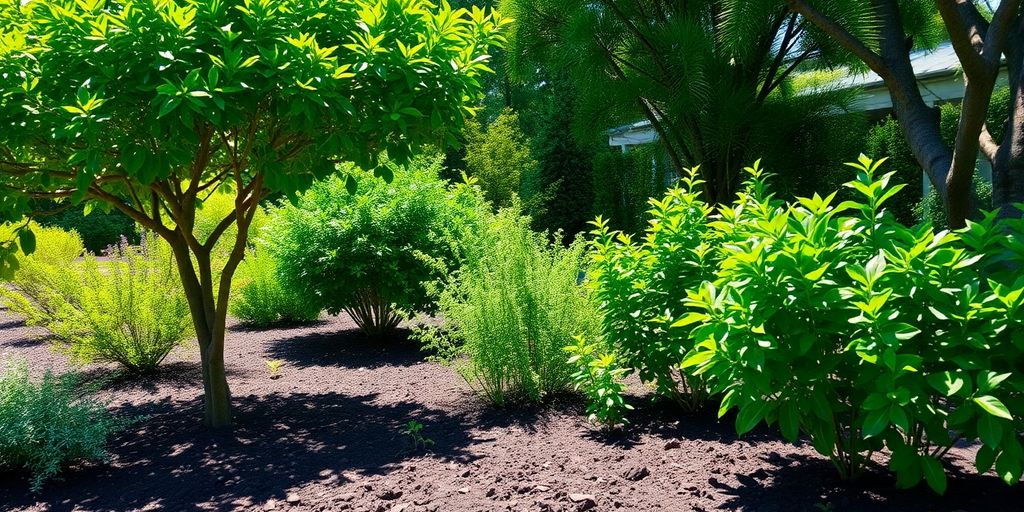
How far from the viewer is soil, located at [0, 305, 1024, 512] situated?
287 cm

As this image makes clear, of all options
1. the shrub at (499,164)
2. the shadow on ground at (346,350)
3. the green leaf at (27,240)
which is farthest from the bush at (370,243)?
the shrub at (499,164)

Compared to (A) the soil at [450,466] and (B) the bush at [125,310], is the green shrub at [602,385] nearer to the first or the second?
(A) the soil at [450,466]

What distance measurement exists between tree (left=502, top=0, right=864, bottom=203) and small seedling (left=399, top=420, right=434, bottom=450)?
16.8 feet

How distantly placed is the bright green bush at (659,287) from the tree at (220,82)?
123cm

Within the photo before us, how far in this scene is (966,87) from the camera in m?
3.37

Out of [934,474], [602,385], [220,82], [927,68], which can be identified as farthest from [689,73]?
[934,474]

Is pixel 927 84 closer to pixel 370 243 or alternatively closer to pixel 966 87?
pixel 966 87

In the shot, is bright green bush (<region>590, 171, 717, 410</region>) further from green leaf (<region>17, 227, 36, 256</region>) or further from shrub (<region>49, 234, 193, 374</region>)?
shrub (<region>49, 234, 193, 374</region>)

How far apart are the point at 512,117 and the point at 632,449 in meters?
18.1

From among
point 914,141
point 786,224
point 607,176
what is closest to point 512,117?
point 607,176

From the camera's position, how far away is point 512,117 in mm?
20953

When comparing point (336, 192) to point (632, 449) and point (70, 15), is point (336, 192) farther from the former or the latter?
point (632, 449)

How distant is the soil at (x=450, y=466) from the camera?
287cm

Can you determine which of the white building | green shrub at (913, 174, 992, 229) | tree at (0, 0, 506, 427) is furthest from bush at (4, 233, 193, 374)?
the white building
